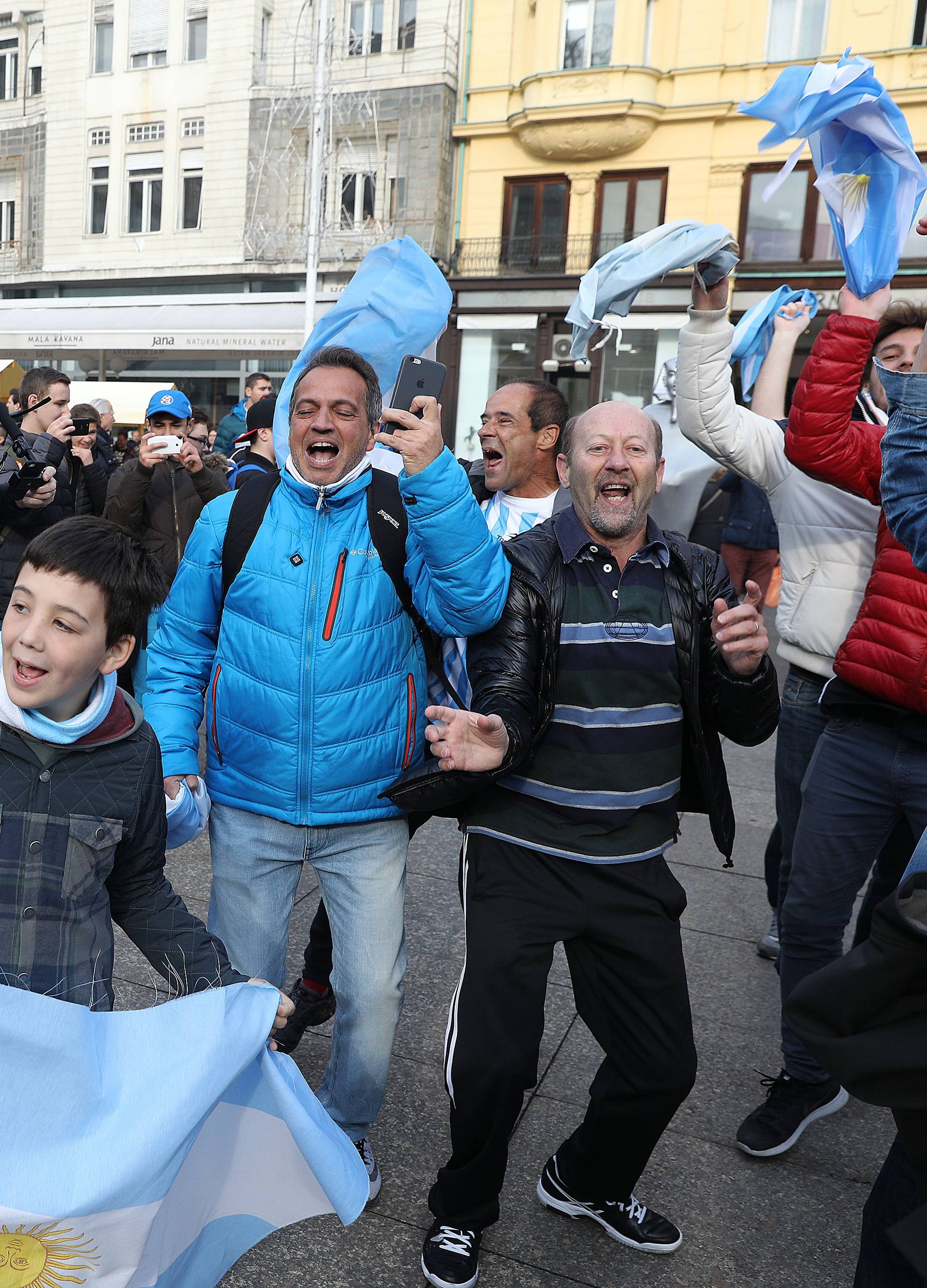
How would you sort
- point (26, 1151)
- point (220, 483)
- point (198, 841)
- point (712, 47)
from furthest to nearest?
point (712, 47) < point (220, 483) < point (198, 841) < point (26, 1151)

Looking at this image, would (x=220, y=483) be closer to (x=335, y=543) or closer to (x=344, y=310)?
(x=344, y=310)

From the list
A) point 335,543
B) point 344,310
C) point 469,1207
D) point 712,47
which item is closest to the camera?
point 469,1207

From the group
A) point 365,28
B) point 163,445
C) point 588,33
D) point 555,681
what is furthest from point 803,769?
point 365,28

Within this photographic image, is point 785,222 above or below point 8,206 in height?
below

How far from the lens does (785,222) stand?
1912 cm

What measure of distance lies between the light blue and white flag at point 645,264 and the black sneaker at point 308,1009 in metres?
2.16

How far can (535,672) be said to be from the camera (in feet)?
8.18

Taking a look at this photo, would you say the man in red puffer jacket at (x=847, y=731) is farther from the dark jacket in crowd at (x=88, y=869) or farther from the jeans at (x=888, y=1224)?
the dark jacket in crowd at (x=88, y=869)

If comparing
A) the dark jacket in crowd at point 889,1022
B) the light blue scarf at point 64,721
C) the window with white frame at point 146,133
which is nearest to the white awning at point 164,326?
the window with white frame at point 146,133

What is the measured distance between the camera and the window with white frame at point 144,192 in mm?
23812

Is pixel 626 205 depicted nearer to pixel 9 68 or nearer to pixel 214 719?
pixel 9 68

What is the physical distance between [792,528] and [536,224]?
19029 mm

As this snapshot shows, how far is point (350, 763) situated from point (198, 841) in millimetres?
2693

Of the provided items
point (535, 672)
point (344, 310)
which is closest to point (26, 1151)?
point (535, 672)
